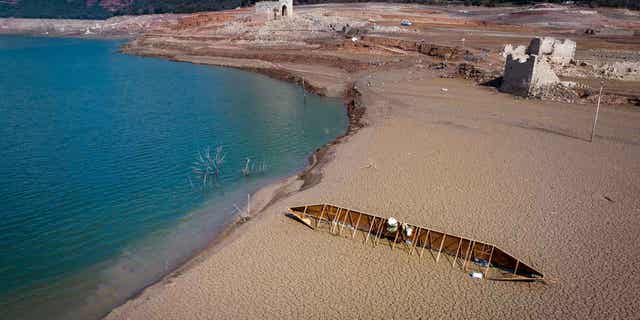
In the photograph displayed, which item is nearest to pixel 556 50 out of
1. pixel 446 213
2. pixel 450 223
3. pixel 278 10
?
pixel 446 213

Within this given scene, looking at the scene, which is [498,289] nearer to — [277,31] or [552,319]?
[552,319]

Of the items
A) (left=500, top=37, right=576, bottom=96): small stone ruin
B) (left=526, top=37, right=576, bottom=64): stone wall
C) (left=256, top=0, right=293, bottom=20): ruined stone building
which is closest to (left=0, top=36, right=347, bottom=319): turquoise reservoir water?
(left=500, top=37, right=576, bottom=96): small stone ruin

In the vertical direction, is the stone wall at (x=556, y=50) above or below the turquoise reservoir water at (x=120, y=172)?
above

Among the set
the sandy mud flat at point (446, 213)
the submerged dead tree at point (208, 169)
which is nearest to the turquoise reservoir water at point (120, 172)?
the submerged dead tree at point (208, 169)

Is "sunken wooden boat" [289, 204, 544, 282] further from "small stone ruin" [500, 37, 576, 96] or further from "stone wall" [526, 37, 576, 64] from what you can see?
"stone wall" [526, 37, 576, 64]

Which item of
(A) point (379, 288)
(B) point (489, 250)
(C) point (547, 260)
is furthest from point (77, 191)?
(C) point (547, 260)

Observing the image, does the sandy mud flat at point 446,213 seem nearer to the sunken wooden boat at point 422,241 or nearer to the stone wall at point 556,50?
the sunken wooden boat at point 422,241
